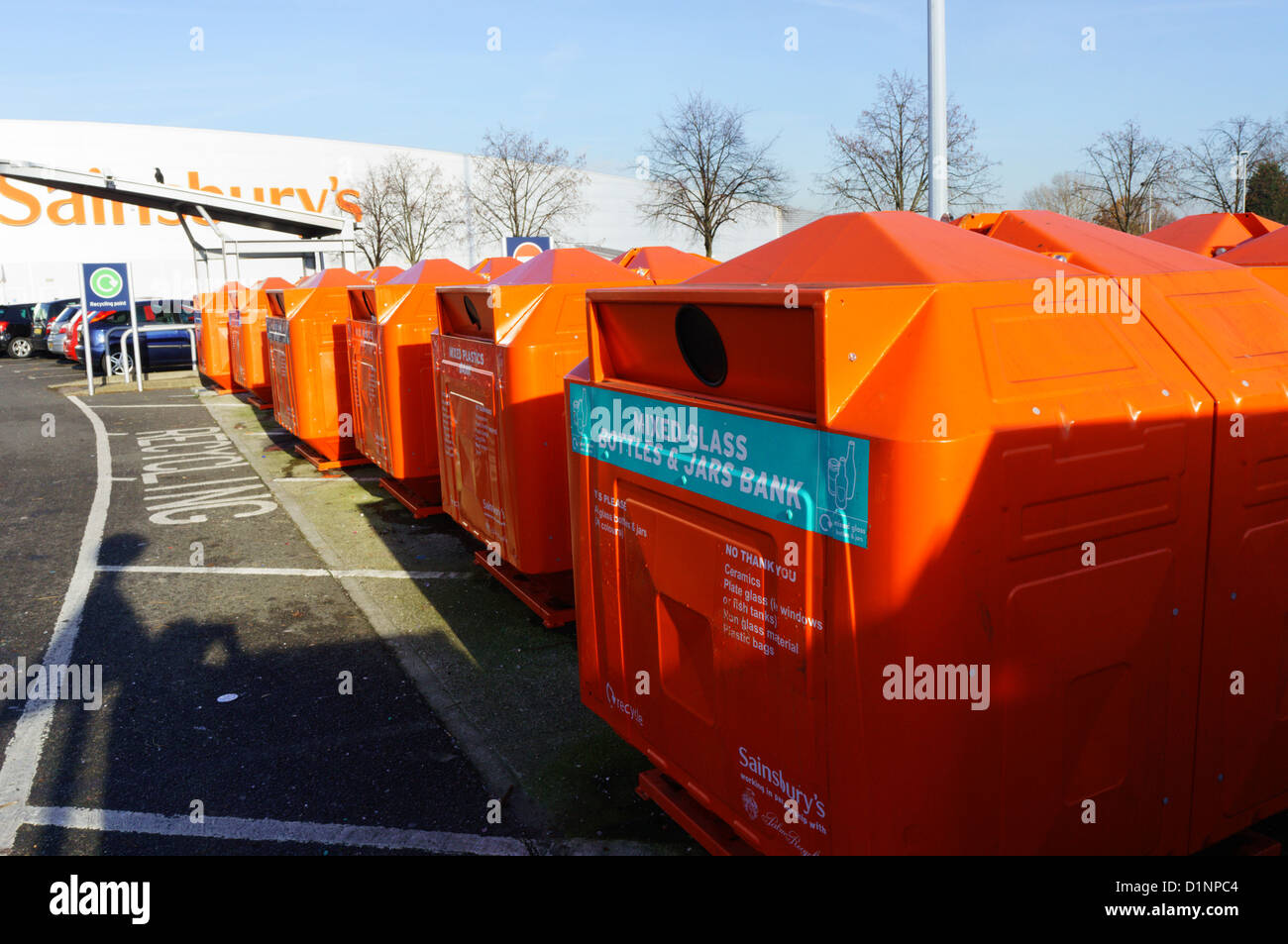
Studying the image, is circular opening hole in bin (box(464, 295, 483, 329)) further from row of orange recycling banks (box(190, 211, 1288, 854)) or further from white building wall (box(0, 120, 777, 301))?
white building wall (box(0, 120, 777, 301))

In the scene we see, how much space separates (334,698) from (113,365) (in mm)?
20544

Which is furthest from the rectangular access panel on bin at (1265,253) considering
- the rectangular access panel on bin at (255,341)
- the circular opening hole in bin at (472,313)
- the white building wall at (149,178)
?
the white building wall at (149,178)

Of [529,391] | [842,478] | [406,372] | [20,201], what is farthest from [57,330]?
[842,478]

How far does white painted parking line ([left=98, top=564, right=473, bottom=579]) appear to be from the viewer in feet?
21.9

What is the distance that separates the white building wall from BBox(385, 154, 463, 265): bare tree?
2.25 feet

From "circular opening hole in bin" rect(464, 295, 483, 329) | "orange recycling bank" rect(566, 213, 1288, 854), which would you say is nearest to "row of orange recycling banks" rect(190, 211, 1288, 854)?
"orange recycling bank" rect(566, 213, 1288, 854)

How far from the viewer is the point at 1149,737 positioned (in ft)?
8.20

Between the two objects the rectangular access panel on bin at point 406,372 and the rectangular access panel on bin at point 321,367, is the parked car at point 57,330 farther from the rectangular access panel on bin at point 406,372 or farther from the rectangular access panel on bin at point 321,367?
the rectangular access panel on bin at point 406,372

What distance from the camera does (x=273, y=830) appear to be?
3.62 meters

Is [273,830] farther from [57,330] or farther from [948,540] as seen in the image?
[57,330]
